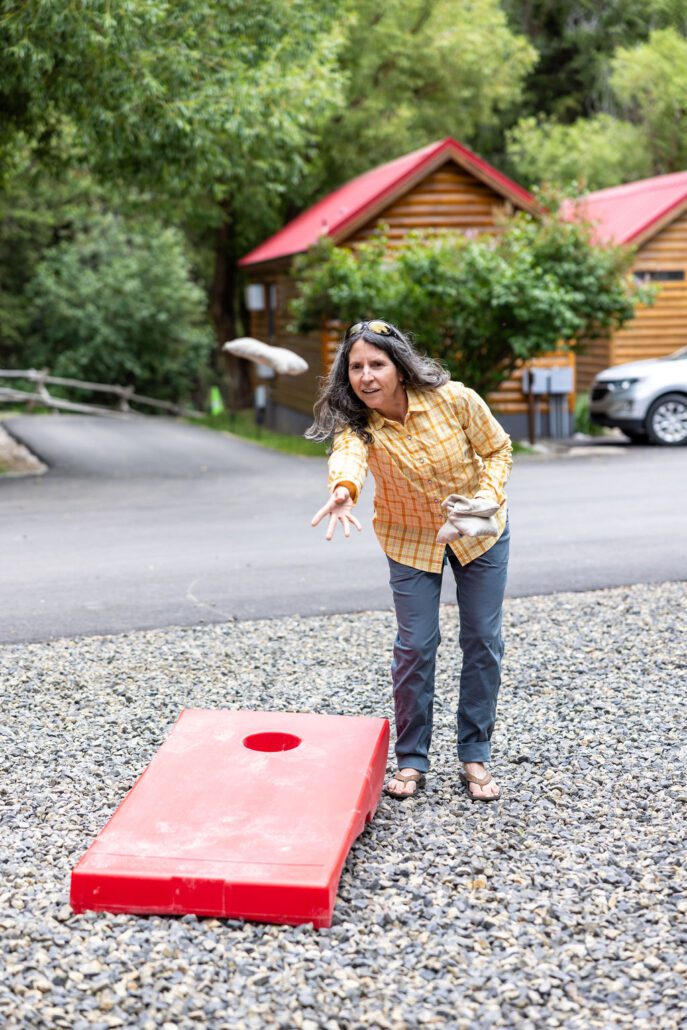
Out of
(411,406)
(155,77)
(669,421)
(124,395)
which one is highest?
(155,77)

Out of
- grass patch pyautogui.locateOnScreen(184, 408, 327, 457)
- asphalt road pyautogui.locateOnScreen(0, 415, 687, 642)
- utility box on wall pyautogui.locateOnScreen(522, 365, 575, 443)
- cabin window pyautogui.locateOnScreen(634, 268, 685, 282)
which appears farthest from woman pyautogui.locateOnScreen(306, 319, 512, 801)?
cabin window pyautogui.locateOnScreen(634, 268, 685, 282)

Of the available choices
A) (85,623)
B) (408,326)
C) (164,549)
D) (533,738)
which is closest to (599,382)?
(408,326)

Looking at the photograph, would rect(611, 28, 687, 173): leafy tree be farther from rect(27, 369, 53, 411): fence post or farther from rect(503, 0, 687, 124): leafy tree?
rect(27, 369, 53, 411): fence post

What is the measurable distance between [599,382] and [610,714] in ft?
46.8

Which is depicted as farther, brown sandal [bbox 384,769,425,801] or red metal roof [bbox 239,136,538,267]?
red metal roof [bbox 239,136,538,267]

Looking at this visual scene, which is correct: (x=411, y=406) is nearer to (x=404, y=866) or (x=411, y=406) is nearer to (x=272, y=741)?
(x=272, y=741)

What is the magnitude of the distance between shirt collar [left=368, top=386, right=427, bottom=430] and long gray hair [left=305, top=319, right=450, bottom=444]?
0.06ft

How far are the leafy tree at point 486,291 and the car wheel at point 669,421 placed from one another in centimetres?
140

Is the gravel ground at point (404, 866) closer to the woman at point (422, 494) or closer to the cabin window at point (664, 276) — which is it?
the woman at point (422, 494)

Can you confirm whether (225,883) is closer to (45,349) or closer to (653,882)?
(653,882)

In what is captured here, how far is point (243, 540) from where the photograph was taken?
35.6ft

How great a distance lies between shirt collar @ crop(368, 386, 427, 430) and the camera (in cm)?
438

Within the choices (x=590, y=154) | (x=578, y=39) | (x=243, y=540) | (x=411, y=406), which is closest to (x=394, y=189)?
(x=243, y=540)

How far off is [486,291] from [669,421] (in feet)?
12.3
